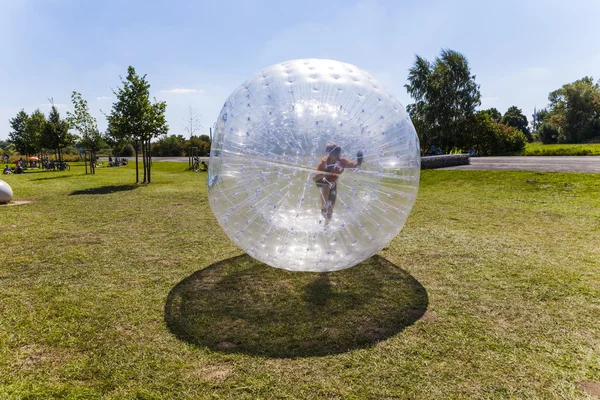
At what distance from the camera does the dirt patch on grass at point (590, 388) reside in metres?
3.09

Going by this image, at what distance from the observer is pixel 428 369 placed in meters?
3.41

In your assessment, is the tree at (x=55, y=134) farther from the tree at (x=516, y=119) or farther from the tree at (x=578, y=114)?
the tree at (x=516, y=119)

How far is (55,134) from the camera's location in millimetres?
30719

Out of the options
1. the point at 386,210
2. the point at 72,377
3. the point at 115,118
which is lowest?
the point at 72,377

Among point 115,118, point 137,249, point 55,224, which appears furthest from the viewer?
point 115,118

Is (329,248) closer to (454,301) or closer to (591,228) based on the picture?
(454,301)

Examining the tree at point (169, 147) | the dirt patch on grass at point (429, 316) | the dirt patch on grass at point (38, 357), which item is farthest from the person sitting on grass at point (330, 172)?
the tree at point (169, 147)

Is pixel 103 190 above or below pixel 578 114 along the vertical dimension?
below

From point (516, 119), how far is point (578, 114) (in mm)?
34542

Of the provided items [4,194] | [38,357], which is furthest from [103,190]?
[38,357]

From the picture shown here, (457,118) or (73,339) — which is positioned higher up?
(457,118)

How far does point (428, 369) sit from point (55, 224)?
9356mm

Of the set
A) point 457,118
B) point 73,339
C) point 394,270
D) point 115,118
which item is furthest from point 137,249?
point 457,118

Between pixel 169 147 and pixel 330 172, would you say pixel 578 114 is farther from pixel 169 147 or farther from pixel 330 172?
pixel 330 172
